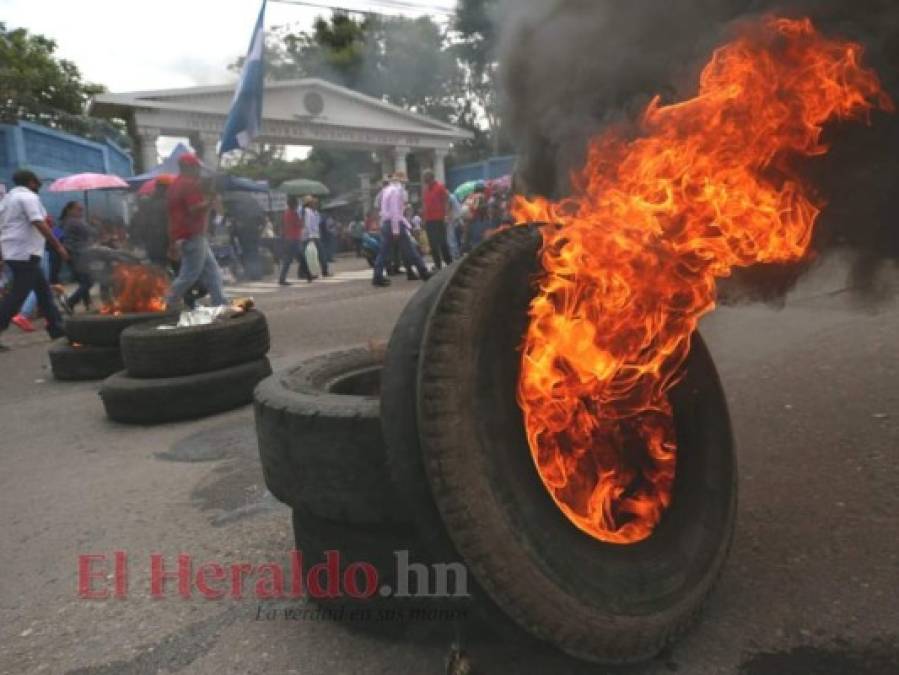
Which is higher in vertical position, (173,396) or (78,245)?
(78,245)

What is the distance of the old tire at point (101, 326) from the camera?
6293 millimetres

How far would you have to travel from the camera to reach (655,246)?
7.36ft

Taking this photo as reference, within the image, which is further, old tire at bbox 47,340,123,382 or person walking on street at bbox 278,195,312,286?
person walking on street at bbox 278,195,312,286

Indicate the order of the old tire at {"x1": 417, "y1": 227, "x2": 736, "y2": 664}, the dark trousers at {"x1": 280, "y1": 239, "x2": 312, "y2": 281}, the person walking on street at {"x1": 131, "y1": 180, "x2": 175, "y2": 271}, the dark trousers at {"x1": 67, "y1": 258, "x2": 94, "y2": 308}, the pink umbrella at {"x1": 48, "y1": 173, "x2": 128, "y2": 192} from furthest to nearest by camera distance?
the pink umbrella at {"x1": 48, "y1": 173, "x2": 128, "y2": 192} < the dark trousers at {"x1": 280, "y1": 239, "x2": 312, "y2": 281} < the person walking on street at {"x1": 131, "y1": 180, "x2": 175, "y2": 271} < the dark trousers at {"x1": 67, "y1": 258, "x2": 94, "y2": 308} < the old tire at {"x1": 417, "y1": 227, "x2": 736, "y2": 664}

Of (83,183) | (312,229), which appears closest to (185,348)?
(312,229)

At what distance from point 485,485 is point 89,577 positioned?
1839mm

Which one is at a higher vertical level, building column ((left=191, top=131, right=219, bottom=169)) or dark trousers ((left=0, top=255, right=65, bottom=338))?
building column ((left=191, top=131, right=219, bottom=169))

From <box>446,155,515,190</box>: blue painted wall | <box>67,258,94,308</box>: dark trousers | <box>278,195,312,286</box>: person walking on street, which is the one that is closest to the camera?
<box>67,258,94,308</box>: dark trousers

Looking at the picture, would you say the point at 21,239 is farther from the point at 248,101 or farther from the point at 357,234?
the point at 357,234

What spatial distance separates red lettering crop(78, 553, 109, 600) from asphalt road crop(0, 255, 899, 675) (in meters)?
0.03

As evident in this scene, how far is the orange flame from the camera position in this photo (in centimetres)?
690

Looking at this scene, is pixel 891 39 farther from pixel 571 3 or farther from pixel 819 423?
pixel 819 423

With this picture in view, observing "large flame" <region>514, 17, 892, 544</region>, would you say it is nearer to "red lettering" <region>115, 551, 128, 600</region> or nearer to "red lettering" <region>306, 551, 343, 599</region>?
"red lettering" <region>306, 551, 343, 599</region>

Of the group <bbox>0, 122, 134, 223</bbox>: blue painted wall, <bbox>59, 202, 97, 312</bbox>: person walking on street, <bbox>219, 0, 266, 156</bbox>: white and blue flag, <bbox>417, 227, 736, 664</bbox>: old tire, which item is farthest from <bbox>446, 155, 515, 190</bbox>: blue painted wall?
<bbox>417, 227, 736, 664</bbox>: old tire
